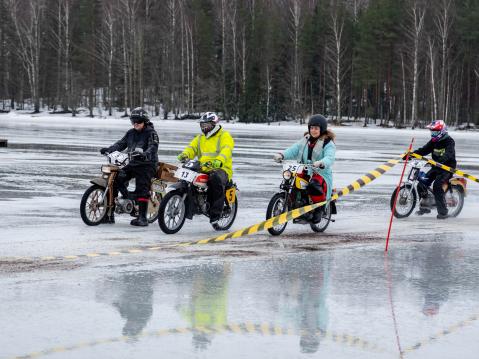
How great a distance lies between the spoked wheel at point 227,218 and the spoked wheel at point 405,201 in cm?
333

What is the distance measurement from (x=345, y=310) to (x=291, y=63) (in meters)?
81.1

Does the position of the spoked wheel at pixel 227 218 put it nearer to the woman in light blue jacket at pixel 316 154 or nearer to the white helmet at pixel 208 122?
the woman in light blue jacket at pixel 316 154

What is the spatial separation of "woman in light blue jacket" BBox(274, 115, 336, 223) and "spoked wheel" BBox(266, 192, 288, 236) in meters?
0.43

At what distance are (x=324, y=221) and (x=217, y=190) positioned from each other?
171cm

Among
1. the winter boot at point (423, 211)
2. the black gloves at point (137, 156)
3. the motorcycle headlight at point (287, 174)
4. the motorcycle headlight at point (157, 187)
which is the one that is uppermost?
the black gloves at point (137, 156)

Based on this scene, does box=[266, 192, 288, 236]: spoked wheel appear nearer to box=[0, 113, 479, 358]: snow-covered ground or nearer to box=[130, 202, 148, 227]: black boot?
box=[0, 113, 479, 358]: snow-covered ground

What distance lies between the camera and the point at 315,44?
9006 centimetres

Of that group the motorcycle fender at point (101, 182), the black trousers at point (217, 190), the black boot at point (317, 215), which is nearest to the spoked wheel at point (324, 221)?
the black boot at point (317, 215)

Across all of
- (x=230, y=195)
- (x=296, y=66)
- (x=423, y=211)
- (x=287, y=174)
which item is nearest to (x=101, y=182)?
(x=230, y=195)

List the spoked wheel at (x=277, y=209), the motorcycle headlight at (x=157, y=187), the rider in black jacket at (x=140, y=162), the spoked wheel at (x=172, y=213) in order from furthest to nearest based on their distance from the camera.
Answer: the motorcycle headlight at (x=157, y=187) → the rider in black jacket at (x=140, y=162) → the spoked wheel at (x=277, y=209) → the spoked wheel at (x=172, y=213)

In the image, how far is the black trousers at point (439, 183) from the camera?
1490cm

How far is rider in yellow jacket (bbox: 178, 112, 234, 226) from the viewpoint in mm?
12047

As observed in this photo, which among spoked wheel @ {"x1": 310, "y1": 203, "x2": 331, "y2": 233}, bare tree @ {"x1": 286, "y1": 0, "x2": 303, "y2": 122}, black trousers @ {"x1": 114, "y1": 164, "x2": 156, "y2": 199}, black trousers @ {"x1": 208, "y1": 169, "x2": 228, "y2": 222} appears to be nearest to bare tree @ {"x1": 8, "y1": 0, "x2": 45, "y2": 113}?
bare tree @ {"x1": 286, "y1": 0, "x2": 303, "y2": 122}

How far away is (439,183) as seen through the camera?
15.0 meters
